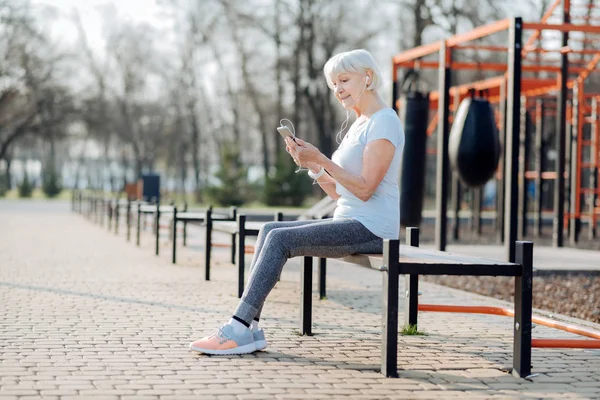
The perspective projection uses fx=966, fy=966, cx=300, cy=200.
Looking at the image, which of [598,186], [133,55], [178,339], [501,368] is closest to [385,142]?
[501,368]

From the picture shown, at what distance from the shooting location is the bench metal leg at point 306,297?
5621 millimetres

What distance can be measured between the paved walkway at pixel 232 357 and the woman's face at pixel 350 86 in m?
1.34

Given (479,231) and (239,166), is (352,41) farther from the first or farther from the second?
(479,231)

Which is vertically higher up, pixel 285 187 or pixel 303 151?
pixel 303 151

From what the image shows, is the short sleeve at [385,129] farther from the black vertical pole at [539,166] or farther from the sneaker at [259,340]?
the black vertical pole at [539,166]

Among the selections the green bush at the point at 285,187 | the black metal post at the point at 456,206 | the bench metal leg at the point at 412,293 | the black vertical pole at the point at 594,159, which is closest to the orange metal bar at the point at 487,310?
the bench metal leg at the point at 412,293

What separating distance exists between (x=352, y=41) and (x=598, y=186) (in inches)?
651

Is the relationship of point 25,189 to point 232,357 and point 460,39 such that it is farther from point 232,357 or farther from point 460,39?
point 232,357

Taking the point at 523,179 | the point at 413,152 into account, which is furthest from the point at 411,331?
the point at 523,179

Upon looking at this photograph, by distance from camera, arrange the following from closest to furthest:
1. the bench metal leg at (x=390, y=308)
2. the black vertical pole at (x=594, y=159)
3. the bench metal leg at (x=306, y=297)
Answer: the bench metal leg at (x=390, y=308), the bench metal leg at (x=306, y=297), the black vertical pole at (x=594, y=159)

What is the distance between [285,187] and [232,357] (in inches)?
1032

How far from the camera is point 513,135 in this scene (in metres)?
10.0

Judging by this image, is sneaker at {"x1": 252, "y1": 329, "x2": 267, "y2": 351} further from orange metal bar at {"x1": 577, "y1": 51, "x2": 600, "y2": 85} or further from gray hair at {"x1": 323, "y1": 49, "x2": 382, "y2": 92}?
orange metal bar at {"x1": 577, "y1": 51, "x2": 600, "y2": 85}

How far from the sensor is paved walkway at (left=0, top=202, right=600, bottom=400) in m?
4.20
